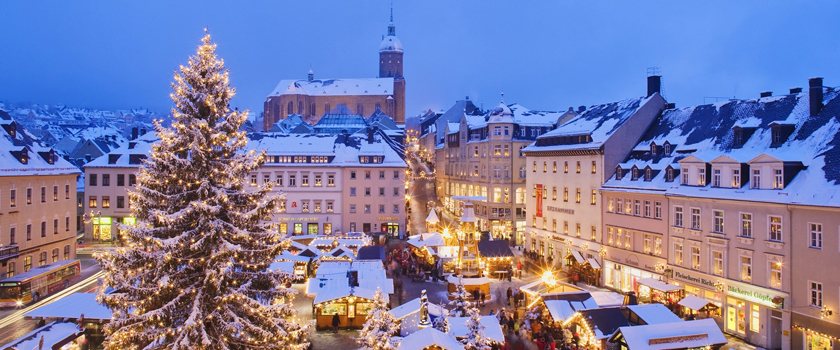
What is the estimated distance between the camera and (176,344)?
45.5ft

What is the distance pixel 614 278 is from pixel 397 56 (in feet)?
410

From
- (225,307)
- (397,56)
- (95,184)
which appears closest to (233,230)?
(225,307)

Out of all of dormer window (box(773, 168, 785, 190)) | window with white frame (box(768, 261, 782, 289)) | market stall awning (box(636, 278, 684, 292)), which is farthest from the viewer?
market stall awning (box(636, 278, 684, 292))

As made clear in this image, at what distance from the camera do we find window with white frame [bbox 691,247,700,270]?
30000 mm

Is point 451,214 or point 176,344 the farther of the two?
point 451,214

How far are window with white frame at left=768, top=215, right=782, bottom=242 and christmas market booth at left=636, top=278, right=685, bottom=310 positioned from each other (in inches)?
220

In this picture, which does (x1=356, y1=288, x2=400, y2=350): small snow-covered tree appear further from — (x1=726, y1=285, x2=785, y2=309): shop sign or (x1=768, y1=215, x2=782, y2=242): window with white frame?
(x1=768, y1=215, x2=782, y2=242): window with white frame

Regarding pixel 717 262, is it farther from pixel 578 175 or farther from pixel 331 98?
pixel 331 98

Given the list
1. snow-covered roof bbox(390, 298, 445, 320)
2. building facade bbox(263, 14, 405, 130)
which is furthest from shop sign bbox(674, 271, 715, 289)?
building facade bbox(263, 14, 405, 130)

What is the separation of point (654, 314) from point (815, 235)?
301 inches

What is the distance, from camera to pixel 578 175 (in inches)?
1609

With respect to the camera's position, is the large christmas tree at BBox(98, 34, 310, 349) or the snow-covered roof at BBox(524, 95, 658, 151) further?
the snow-covered roof at BBox(524, 95, 658, 151)

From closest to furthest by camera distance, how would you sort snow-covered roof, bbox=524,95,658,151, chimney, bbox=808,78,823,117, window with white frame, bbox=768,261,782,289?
1. window with white frame, bbox=768,261,782,289
2. chimney, bbox=808,78,823,117
3. snow-covered roof, bbox=524,95,658,151

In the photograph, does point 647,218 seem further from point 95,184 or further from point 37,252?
point 95,184
